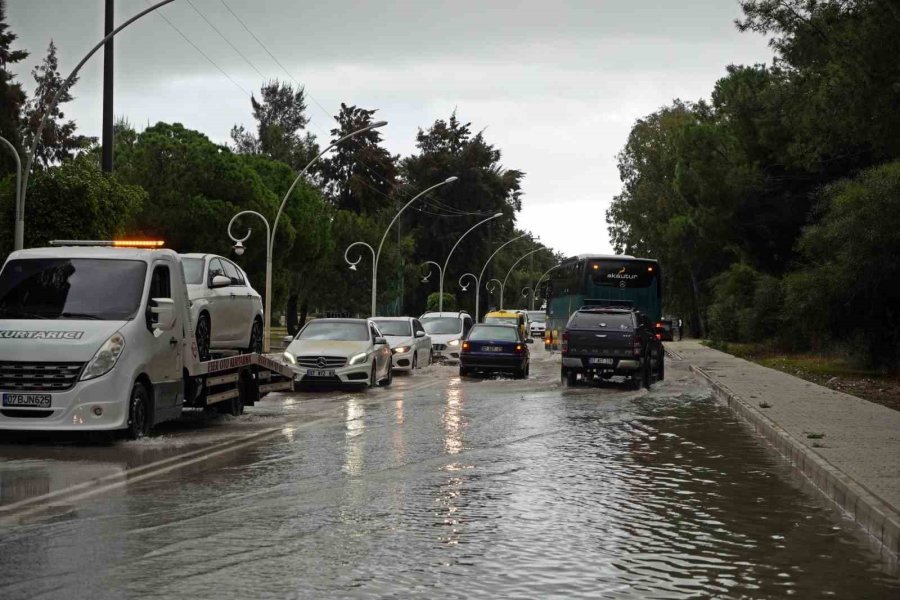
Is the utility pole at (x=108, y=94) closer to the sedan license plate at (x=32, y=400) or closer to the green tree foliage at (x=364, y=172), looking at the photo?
the sedan license plate at (x=32, y=400)

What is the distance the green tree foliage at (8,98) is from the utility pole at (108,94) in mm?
40168

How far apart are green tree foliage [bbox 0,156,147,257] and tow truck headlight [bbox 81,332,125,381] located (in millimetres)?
15493

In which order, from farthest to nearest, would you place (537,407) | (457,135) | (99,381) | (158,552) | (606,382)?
(457,135) → (606,382) → (537,407) → (99,381) → (158,552)

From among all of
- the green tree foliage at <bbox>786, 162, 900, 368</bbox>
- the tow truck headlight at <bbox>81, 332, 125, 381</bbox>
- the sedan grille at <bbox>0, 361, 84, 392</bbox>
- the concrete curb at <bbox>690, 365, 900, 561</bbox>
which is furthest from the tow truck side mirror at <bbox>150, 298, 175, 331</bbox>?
the green tree foliage at <bbox>786, 162, 900, 368</bbox>

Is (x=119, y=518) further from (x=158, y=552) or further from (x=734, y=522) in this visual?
(x=734, y=522)

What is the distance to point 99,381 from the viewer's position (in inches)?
545

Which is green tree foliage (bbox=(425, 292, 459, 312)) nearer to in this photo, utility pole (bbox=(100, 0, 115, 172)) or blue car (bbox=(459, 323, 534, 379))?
blue car (bbox=(459, 323, 534, 379))

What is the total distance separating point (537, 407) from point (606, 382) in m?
9.78

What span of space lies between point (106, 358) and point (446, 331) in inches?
1205

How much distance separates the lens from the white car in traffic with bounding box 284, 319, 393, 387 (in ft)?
83.1

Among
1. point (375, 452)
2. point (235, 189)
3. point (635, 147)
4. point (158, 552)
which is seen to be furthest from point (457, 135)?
point (158, 552)

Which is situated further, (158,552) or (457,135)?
(457,135)

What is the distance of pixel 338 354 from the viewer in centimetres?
2555

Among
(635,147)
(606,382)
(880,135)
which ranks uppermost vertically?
(635,147)
